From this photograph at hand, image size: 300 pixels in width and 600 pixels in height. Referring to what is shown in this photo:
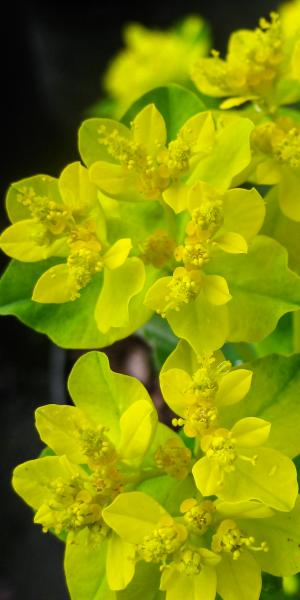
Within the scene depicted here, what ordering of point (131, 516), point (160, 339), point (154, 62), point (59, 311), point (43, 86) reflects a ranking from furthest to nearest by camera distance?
point (43, 86)
point (154, 62)
point (160, 339)
point (59, 311)
point (131, 516)

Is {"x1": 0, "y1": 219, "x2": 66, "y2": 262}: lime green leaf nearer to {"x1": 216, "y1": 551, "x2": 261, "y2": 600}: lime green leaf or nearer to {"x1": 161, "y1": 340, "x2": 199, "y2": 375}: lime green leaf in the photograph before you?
{"x1": 161, "y1": 340, "x2": 199, "y2": 375}: lime green leaf

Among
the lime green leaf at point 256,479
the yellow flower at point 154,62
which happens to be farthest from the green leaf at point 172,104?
the yellow flower at point 154,62

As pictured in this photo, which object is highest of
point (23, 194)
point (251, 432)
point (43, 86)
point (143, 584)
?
point (23, 194)

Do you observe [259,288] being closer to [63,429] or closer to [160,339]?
[63,429]

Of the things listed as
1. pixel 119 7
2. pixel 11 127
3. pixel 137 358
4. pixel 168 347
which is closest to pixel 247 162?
pixel 168 347

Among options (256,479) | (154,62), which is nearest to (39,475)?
(256,479)

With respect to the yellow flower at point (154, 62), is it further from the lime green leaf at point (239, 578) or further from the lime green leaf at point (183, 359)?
the lime green leaf at point (239, 578)
